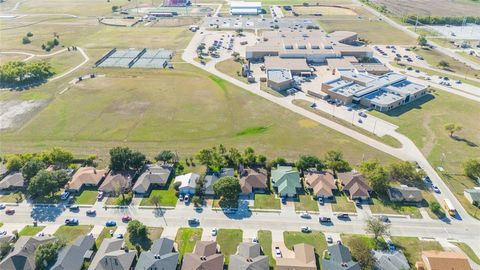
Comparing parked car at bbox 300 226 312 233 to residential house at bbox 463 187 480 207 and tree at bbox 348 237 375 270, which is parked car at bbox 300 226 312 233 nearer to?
tree at bbox 348 237 375 270

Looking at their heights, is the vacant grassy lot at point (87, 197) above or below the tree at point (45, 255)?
below

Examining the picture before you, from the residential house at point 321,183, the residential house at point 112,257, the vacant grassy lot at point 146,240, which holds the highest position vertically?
the residential house at point 321,183

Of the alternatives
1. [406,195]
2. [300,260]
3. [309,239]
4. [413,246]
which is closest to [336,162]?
[406,195]

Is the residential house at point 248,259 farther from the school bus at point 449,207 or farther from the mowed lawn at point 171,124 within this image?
the school bus at point 449,207

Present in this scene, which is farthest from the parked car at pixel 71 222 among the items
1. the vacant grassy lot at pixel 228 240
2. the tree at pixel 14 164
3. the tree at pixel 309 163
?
the tree at pixel 309 163

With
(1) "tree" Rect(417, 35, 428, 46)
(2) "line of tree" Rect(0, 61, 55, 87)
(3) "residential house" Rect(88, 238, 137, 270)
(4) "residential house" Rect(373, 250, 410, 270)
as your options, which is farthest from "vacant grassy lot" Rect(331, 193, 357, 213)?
(1) "tree" Rect(417, 35, 428, 46)

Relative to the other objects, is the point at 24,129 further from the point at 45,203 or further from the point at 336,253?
the point at 336,253
